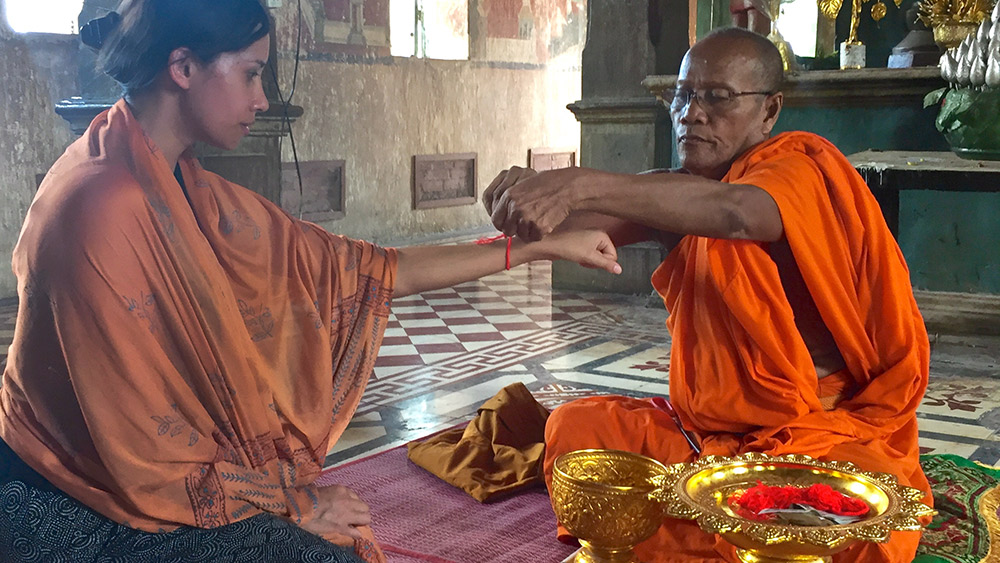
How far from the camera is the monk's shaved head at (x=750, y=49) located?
2684 millimetres

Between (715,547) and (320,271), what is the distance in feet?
3.87

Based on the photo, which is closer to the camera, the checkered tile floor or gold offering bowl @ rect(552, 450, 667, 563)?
gold offering bowl @ rect(552, 450, 667, 563)

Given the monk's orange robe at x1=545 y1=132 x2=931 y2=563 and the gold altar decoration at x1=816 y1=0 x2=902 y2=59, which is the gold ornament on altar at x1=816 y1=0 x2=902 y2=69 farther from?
the monk's orange robe at x1=545 y1=132 x2=931 y2=563

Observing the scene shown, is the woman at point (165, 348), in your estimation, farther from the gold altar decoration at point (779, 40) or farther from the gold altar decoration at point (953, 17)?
the gold altar decoration at point (953, 17)

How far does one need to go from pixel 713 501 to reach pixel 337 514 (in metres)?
0.76

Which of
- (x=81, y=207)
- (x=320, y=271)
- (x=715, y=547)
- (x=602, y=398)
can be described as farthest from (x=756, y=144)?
(x=81, y=207)

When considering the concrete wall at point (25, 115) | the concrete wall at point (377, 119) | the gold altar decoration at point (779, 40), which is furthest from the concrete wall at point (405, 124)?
the gold altar decoration at point (779, 40)

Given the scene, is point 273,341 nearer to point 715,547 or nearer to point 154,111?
point 154,111

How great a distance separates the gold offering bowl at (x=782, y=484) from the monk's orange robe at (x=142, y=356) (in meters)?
0.66

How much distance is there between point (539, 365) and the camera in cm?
564

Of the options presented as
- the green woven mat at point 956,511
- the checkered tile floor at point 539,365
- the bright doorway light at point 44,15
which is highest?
the bright doorway light at point 44,15

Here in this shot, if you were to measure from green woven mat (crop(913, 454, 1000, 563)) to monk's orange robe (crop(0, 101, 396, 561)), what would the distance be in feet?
6.04

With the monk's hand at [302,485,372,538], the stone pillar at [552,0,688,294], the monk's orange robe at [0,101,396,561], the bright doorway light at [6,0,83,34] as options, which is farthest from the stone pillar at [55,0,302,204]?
the monk's hand at [302,485,372,538]

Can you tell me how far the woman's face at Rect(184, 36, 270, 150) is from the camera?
1946 millimetres
